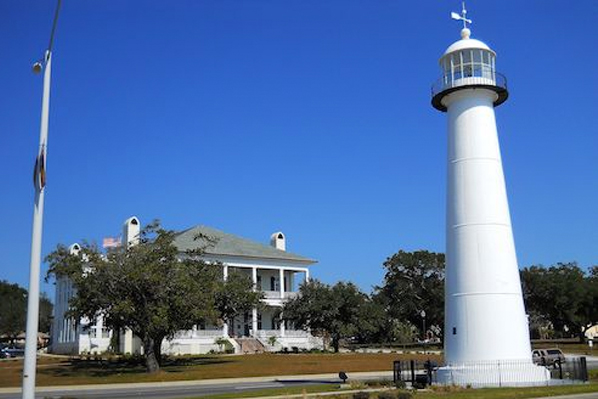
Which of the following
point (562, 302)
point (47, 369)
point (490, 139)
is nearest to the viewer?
point (490, 139)

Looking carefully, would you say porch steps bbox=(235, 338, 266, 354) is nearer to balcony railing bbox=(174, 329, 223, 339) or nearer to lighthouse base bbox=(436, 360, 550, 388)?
balcony railing bbox=(174, 329, 223, 339)

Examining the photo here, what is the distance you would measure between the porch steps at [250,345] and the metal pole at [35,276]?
49.0 m

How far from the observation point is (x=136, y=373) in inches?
1464

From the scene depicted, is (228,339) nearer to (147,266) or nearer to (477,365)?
(147,266)

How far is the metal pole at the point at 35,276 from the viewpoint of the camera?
39.1 ft

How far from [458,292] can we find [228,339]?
37.4 m

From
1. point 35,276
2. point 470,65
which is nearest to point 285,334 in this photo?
point 470,65

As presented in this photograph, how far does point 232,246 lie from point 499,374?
147ft

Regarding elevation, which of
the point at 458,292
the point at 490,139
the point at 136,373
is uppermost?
the point at 490,139

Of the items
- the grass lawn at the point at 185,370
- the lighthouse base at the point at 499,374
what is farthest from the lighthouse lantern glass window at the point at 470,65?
the grass lawn at the point at 185,370

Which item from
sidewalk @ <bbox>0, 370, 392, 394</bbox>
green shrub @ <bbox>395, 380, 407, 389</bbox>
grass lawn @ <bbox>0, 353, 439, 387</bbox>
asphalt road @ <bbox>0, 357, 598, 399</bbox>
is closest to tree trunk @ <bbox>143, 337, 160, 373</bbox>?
grass lawn @ <bbox>0, 353, 439, 387</bbox>

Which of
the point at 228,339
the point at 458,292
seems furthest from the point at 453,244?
the point at 228,339

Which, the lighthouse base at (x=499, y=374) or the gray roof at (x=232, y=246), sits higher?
the gray roof at (x=232, y=246)

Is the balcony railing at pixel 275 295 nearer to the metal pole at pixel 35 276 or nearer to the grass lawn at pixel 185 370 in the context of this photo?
the grass lawn at pixel 185 370
